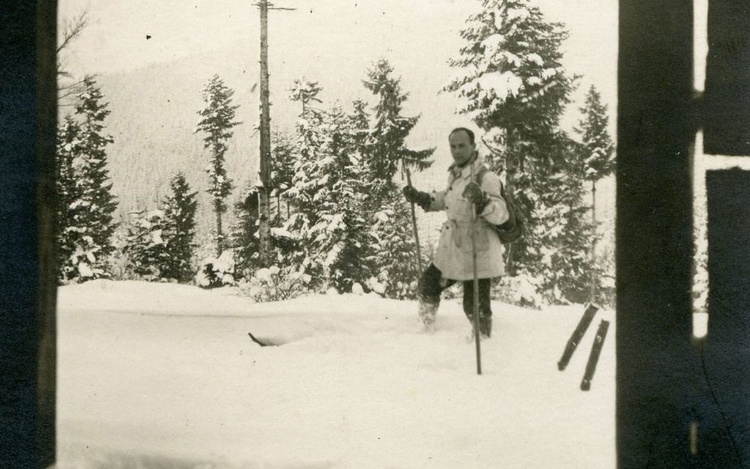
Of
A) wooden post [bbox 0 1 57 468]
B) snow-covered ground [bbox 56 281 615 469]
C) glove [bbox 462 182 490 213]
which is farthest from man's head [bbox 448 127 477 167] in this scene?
wooden post [bbox 0 1 57 468]

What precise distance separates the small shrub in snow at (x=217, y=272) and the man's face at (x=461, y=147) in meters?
1.57

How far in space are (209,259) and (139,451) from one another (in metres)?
1.33

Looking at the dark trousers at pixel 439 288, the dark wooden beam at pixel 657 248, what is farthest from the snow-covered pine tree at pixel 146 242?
the dark wooden beam at pixel 657 248

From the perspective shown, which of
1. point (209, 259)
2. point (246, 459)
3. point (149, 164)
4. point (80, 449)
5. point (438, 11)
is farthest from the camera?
point (209, 259)

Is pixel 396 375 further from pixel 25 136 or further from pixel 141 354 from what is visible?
pixel 25 136

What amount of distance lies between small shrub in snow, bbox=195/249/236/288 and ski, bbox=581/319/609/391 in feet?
7.32

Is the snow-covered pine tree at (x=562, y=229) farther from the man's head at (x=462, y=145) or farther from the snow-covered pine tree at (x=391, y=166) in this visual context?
the snow-covered pine tree at (x=391, y=166)

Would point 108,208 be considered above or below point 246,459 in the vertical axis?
above

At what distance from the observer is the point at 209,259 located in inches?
142

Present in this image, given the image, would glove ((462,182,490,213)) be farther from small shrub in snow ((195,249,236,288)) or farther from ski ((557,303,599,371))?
small shrub in snow ((195,249,236,288))

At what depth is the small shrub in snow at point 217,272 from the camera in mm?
3420

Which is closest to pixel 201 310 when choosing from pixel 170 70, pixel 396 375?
pixel 396 375

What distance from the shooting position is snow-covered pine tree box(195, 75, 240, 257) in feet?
10.8

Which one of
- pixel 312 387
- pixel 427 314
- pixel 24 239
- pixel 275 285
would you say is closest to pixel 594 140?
pixel 427 314
